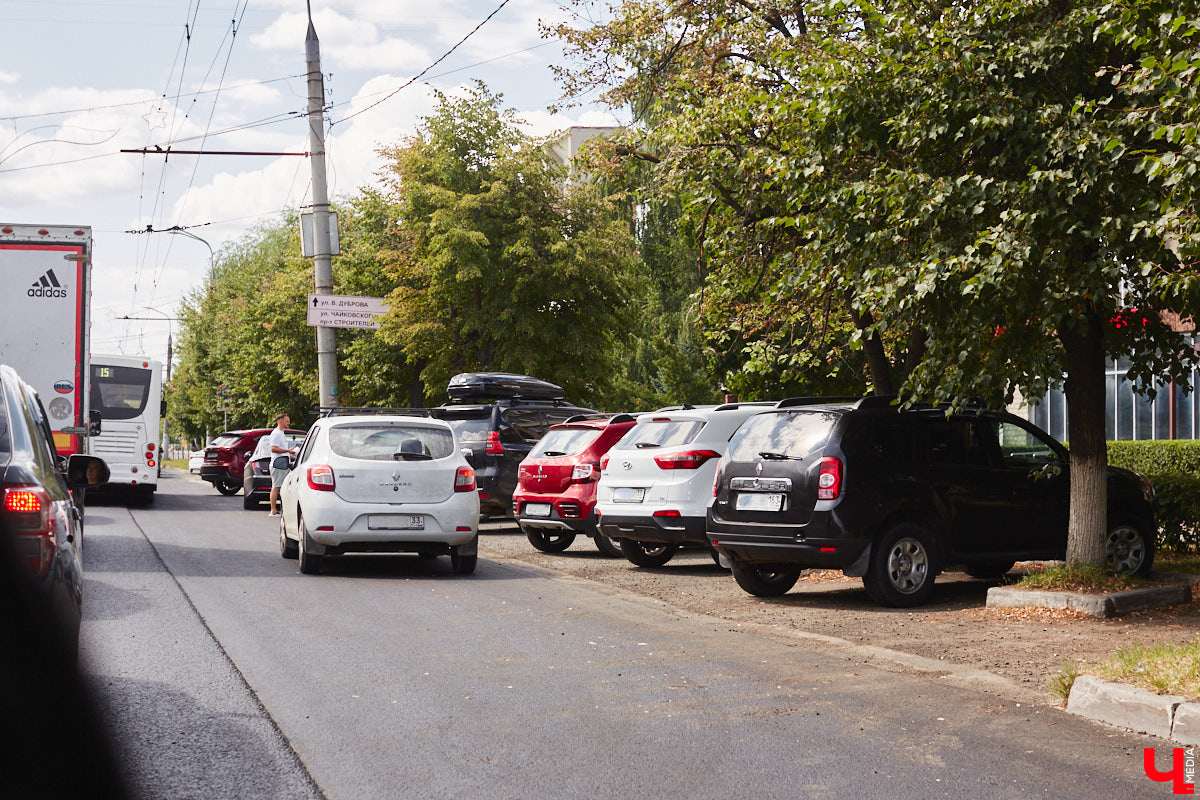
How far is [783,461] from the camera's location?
10984mm

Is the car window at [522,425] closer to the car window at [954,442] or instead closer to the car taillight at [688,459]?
the car taillight at [688,459]

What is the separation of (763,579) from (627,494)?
87.8 inches

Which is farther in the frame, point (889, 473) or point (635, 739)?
point (889, 473)

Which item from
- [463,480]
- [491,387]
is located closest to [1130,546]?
[463,480]

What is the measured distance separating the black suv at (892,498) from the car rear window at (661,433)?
81.3 inches

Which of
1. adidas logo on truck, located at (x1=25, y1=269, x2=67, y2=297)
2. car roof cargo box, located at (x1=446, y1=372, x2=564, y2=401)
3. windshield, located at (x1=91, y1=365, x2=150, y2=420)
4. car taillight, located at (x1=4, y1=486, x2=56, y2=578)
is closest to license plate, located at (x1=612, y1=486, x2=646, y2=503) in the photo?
adidas logo on truck, located at (x1=25, y1=269, x2=67, y2=297)

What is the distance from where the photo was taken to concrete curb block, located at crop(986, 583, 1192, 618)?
10086 millimetres

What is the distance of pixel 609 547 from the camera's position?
15961 mm

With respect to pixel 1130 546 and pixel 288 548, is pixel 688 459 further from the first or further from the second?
pixel 288 548

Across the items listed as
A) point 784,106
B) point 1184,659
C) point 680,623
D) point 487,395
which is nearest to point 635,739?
point 1184,659

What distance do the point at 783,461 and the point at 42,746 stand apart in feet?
21.8

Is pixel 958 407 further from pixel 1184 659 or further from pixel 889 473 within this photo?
pixel 1184 659

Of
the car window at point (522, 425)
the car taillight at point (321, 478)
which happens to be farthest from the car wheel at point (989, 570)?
the car window at point (522, 425)

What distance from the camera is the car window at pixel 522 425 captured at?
1925 centimetres
